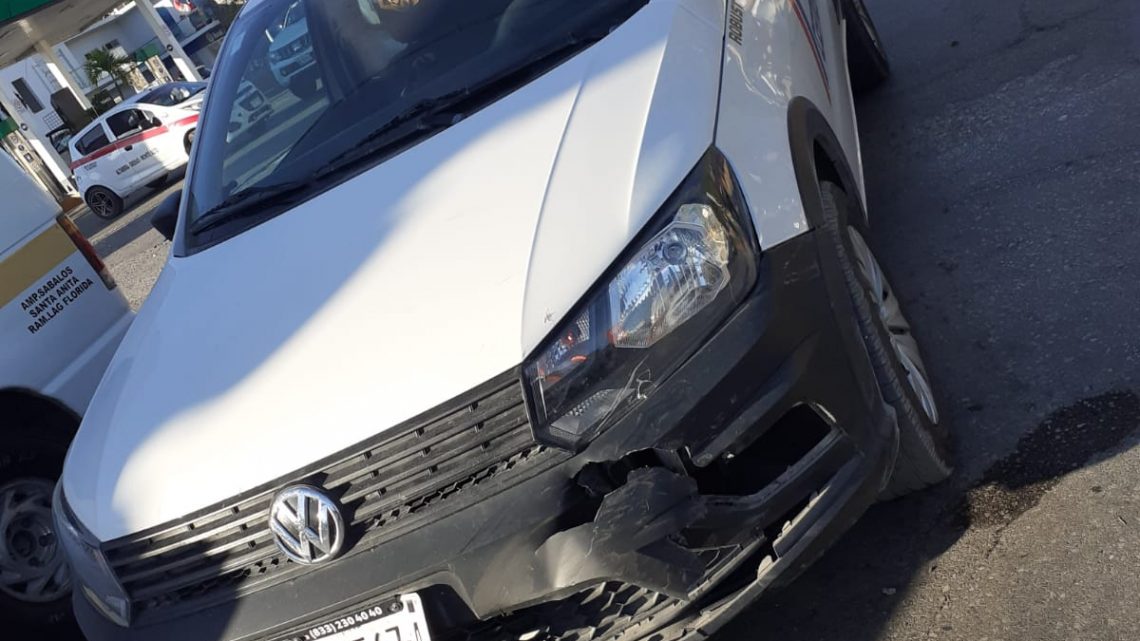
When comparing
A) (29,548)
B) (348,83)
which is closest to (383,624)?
(348,83)

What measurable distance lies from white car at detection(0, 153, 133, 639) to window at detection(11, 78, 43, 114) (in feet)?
84.8

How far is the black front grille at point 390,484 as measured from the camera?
222cm

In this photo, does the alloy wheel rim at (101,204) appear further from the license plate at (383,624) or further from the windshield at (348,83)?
the license plate at (383,624)

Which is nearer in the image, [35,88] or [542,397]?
[542,397]

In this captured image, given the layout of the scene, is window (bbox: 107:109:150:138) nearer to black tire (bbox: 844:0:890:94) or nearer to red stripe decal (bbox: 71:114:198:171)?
red stripe decal (bbox: 71:114:198:171)

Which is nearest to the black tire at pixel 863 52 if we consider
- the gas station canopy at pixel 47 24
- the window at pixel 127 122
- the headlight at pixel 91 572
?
the headlight at pixel 91 572

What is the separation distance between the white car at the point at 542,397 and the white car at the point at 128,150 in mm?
15546

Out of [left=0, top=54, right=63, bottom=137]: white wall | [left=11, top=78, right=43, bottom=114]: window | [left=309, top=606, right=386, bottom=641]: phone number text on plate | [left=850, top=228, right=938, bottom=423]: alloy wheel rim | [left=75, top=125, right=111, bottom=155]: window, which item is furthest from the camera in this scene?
[left=11, top=78, right=43, bottom=114]: window

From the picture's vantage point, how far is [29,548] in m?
4.29

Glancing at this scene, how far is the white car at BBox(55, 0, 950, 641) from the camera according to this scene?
2.19 metres

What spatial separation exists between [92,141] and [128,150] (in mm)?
1090

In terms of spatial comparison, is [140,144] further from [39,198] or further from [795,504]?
[795,504]

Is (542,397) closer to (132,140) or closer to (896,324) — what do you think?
(896,324)

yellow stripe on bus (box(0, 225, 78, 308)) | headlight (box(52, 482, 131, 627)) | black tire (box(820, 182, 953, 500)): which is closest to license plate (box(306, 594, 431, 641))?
headlight (box(52, 482, 131, 627))
